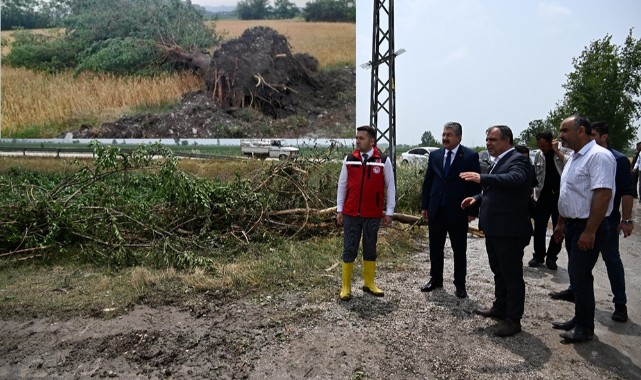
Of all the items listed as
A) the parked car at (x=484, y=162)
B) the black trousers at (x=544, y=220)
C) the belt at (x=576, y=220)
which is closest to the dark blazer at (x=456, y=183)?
the belt at (x=576, y=220)

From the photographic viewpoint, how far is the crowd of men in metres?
3.66

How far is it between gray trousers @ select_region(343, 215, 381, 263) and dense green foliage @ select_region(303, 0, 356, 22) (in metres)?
13.3

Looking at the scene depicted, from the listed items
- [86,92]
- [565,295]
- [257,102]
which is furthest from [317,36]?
[565,295]

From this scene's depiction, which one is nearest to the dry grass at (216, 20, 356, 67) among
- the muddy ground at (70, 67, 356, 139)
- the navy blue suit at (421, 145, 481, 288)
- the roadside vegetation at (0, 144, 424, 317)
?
the muddy ground at (70, 67, 356, 139)

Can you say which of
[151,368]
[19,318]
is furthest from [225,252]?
[151,368]

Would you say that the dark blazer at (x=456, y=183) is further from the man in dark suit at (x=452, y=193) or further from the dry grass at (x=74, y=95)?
the dry grass at (x=74, y=95)

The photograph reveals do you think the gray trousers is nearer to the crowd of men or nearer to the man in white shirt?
the crowd of men

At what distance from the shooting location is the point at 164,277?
5180 millimetres

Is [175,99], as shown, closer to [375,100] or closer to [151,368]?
[375,100]

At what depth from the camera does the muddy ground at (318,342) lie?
332cm

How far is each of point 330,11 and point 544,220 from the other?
12989 mm

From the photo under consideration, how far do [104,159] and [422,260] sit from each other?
4.30 m

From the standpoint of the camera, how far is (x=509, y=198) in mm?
3908

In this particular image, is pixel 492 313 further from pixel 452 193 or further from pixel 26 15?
pixel 26 15
